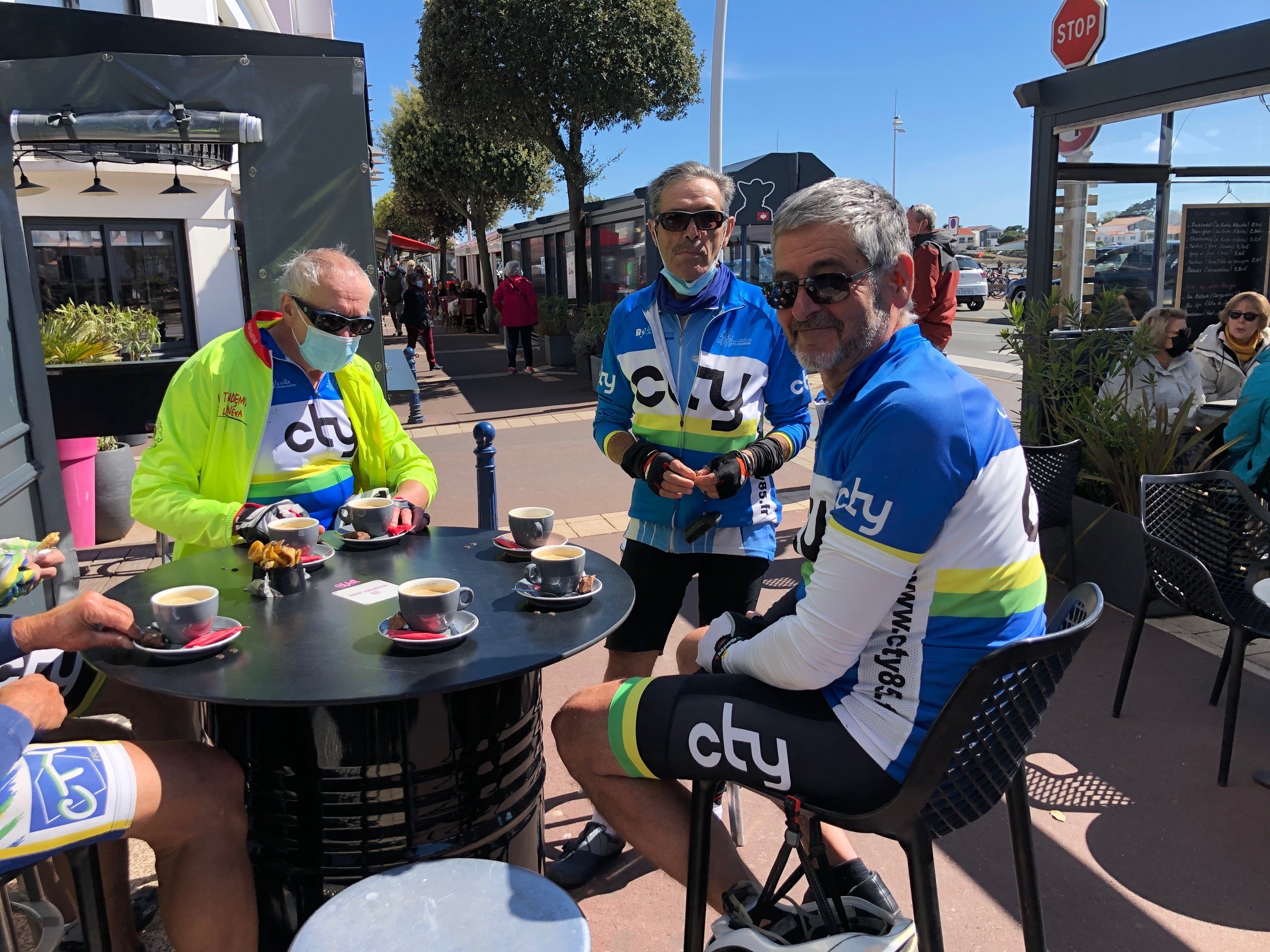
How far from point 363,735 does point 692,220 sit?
1812mm

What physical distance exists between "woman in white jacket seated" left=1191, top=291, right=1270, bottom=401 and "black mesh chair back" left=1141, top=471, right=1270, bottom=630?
3.27 meters

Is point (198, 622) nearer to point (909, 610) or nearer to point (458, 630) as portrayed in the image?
point (458, 630)

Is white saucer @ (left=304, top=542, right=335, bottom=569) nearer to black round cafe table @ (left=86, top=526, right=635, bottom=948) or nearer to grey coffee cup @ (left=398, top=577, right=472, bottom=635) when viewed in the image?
black round cafe table @ (left=86, top=526, right=635, bottom=948)

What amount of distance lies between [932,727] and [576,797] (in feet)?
6.18

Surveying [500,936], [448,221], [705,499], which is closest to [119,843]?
[500,936]

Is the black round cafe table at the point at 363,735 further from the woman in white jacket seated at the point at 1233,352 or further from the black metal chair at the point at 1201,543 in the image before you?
the woman in white jacket seated at the point at 1233,352

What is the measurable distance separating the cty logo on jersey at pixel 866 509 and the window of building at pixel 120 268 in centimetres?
1456

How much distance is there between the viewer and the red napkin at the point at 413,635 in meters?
1.90

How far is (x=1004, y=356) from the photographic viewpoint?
Result: 1723 cm

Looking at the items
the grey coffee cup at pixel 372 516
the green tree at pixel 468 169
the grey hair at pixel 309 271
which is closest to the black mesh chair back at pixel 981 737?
the grey coffee cup at pixel 372 516

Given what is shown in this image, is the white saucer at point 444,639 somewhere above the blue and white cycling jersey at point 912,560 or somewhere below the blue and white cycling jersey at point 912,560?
below

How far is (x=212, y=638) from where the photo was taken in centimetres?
191

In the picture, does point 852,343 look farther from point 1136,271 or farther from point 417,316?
point 417,316

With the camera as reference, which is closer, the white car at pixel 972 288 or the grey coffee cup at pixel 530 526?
the grey coffee cup at pixel 530 526
